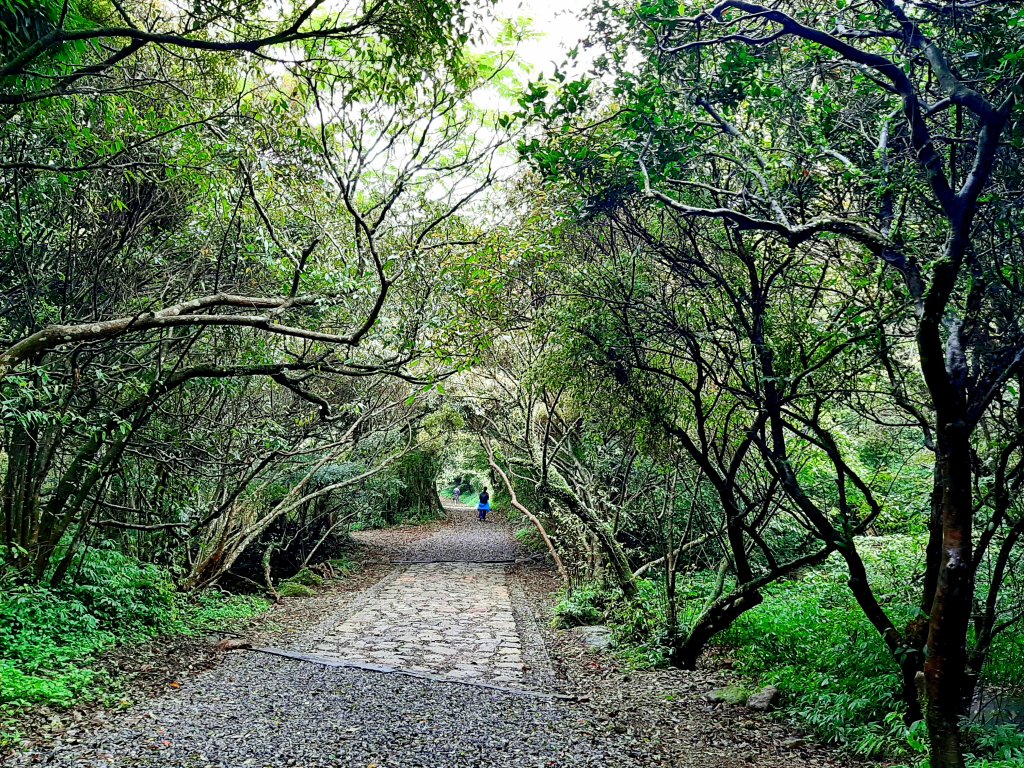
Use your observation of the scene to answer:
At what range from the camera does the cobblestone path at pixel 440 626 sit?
775 centimetres

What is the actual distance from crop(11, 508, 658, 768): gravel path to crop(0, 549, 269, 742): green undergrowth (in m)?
0.68

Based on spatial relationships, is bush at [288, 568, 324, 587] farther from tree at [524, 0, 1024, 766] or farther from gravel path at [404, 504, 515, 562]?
tree at [524, 0, 1024, 766]

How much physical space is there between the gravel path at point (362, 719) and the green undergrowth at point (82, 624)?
678 mm

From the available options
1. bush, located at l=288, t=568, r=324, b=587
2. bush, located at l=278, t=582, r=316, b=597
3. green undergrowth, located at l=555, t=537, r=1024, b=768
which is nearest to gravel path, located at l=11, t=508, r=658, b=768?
green undergrowth, located at l=555, t=537, r=1024, b=768

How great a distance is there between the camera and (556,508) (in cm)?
1207

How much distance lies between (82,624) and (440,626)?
4877 mm

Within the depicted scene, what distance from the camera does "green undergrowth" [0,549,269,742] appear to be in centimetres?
535

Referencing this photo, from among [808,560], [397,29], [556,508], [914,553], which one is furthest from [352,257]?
[914,553]

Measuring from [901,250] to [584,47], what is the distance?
280 cm

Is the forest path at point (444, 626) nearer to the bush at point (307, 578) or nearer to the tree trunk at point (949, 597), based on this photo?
the bush at point (307, 578)

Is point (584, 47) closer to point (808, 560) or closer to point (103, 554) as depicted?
point (808, 560)

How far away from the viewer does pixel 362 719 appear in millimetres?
5492

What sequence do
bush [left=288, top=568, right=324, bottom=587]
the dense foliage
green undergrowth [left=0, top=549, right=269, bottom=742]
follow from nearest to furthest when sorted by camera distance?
the dense foliage
green undergrowth [left=0, top=549, right=269, bottom=742]
bush [left=288, top=568, right=324, bottom=587]

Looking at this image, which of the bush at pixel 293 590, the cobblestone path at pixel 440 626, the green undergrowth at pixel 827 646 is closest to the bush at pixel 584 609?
the green undergrowth at pixel 827 646
